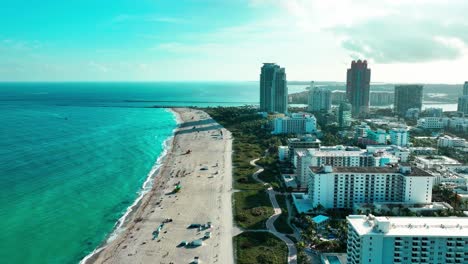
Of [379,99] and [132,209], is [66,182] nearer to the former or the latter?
[132,209]

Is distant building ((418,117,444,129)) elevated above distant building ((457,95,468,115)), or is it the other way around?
distant building ((457,95,468,115))

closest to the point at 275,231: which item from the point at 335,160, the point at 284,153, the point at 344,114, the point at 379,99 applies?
the point at 335,160

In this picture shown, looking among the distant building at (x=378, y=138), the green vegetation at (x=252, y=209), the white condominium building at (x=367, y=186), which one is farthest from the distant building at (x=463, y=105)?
the green vegetation at (x=252, y=209)

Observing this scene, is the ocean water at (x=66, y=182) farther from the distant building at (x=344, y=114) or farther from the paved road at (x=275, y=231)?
the distant building at (x=344, y=114)

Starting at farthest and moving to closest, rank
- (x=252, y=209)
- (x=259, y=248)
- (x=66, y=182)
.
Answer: (x=66, y=182), (x=252, y=209), (x=259, y=248)

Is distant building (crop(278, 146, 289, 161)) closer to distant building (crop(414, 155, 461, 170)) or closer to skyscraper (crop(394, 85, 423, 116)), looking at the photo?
distant building (crop(414, 155, 461, 170))

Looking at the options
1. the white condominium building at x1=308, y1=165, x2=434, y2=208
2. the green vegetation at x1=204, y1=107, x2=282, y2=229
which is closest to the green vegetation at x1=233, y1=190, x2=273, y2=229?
the green vegetation at x1=204, y1=107, x2=282, y2=229

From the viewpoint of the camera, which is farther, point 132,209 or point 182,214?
point 132,209
